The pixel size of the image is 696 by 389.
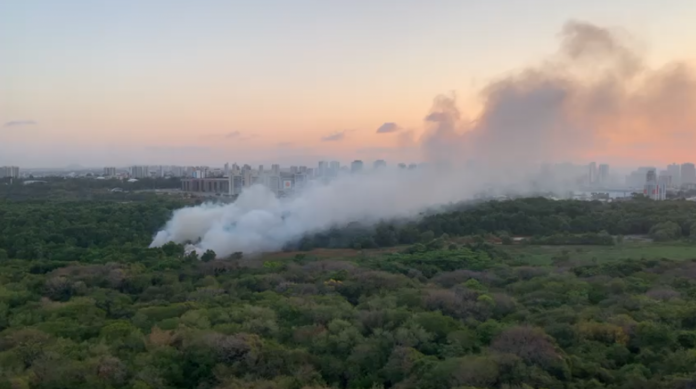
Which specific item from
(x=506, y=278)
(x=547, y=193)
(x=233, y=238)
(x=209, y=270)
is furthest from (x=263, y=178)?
(x=506, y=278)

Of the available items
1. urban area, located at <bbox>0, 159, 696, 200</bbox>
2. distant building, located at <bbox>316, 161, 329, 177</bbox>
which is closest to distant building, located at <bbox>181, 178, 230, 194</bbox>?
urban area, located at <bbox>0, 159, 696, 200</bbox>

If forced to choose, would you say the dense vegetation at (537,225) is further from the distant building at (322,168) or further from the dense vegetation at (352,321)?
the distant building at (322,168)

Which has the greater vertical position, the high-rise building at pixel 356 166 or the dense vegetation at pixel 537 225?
the high-rise building at pixel 356 166

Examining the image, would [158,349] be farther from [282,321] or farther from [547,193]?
[547,193]

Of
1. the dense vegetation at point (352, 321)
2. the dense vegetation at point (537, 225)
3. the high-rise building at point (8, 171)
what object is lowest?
the dense vegetation at point (352, 321)

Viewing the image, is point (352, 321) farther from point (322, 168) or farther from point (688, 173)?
point (688, 173)

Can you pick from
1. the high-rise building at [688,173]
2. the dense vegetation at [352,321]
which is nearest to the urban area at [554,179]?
the high-rise building at [688,173]
